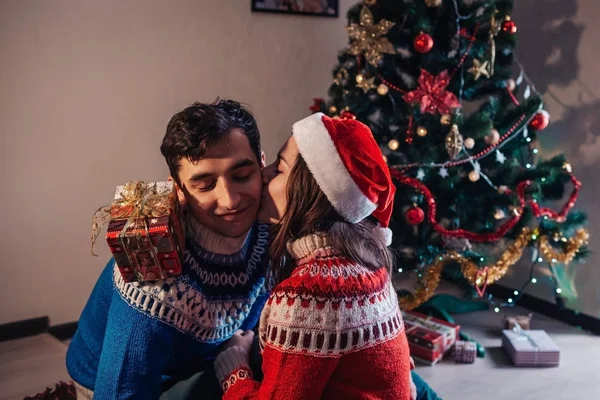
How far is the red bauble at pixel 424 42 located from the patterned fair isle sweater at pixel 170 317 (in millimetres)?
1220

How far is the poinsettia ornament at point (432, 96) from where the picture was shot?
220 cm

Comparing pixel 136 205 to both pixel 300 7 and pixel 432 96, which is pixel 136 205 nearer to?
pixel 432 96

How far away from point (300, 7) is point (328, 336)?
2338 mm

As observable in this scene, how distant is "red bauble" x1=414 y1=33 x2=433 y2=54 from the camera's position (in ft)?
7.03

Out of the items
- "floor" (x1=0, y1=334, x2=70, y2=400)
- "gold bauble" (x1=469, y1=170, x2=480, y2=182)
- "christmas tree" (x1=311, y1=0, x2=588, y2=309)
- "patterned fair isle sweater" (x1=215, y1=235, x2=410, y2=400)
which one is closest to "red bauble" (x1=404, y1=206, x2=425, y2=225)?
"christmas tree" (x1=311, y1=0, x2=588, y2=309)

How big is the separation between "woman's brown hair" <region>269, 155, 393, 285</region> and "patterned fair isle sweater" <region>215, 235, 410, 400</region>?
0.02 m

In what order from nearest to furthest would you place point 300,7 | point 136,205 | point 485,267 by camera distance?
point 136,205, point 485,267, point 300,7

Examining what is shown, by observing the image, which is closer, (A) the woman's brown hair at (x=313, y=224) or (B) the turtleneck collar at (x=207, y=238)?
(A) the woman's brown hair at (x=313, y=224)

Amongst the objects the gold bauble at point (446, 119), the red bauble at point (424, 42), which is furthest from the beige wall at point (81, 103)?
the gold bauble at point (446, 119)

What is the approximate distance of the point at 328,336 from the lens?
3.23 ft

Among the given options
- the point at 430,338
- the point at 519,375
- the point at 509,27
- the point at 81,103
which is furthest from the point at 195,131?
the point at 519,375

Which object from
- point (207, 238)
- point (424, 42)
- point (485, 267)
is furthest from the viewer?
point (485, 267)

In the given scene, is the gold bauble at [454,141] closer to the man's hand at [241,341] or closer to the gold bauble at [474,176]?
the gold bauble at [474,176]

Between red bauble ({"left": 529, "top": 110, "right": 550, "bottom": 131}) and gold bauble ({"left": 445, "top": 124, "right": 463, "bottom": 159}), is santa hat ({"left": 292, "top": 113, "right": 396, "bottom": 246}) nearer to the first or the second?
gold bauble ({"left": 445, "top": 124, "right": 463, "bottom": 159})
